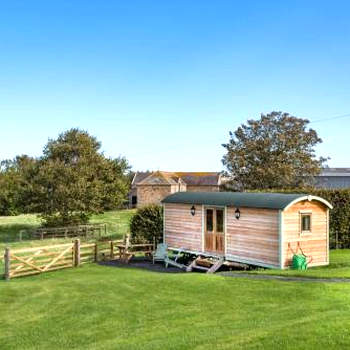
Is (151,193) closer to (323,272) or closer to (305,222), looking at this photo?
(305,222)

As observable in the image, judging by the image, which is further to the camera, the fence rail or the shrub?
the fence rail

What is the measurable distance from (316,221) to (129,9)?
12691 millimetres

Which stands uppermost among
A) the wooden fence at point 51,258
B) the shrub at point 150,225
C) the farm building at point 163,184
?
the farm building at point 163,184

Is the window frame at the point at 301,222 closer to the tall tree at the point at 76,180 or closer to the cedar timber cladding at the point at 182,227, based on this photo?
the cedar timber cladding at the point at 182,227

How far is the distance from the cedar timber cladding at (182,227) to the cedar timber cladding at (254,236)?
2213 mm

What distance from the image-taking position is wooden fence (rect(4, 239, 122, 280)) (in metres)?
18.5

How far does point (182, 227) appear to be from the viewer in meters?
23.1

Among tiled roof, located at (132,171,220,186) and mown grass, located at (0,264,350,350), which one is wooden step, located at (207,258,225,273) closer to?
mown grass, located at (0,264,350,350)

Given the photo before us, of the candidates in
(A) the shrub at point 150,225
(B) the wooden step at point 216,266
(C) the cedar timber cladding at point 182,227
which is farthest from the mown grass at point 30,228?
(B) the wooden step at point 216,266

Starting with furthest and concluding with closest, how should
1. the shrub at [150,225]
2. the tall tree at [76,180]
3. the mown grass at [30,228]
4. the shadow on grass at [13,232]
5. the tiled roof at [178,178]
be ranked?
the tiled roof at [178,178], the tall tree at [76,180], the shadow on grass at [13,232], the mown grass at [30,228], the shrub at [150,225]

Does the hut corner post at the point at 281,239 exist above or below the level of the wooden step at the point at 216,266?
above

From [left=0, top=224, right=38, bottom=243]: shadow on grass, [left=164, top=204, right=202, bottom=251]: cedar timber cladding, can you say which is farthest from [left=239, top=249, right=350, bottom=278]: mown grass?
[left=0, top=224, right=38, bottom=243]: shadow on grass

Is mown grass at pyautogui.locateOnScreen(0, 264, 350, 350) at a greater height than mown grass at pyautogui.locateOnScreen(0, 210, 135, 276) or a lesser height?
greater

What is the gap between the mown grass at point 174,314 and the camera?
828cm
